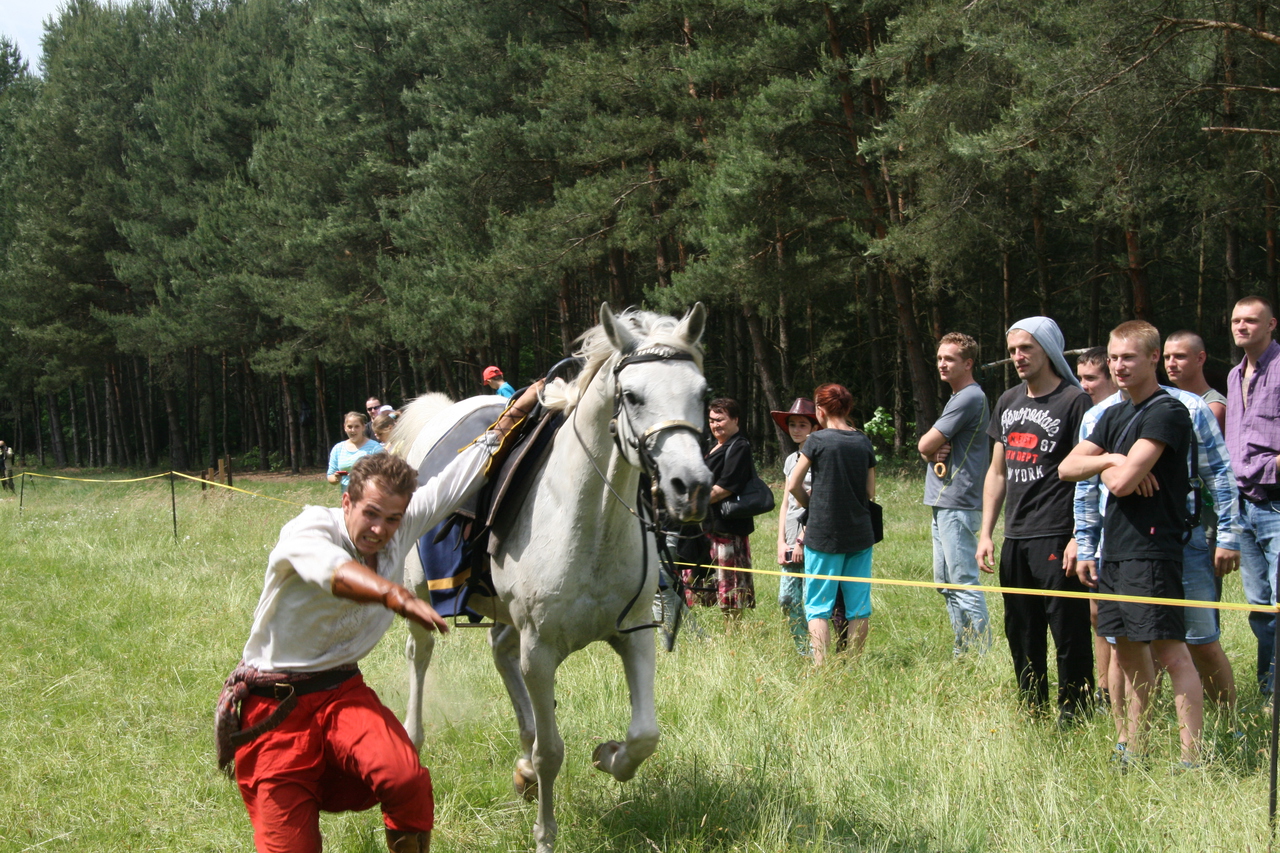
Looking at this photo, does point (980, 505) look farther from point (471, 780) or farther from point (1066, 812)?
point (471, 780)

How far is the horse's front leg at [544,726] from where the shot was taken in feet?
12.7

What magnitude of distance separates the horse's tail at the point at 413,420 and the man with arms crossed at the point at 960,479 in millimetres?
3129

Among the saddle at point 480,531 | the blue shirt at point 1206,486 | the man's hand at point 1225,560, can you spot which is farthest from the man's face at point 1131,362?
the saddle at point 480,531

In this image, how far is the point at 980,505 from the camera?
6035 millimetres

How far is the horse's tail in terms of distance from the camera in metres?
6.32

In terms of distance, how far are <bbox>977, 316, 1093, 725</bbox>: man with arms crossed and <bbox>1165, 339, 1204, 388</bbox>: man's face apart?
17.6 inches

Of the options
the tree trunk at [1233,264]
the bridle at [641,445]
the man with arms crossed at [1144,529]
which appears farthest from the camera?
the tree trunk at [1233,264]

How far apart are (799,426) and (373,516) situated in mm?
4414

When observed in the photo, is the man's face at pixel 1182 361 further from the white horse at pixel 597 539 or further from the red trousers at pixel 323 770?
the red trousers at pixel 323 770

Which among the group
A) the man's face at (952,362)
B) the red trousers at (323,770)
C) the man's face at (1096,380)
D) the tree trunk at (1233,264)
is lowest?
the red trousers at (323,770)

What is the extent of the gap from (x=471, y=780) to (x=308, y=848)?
69.7 inches

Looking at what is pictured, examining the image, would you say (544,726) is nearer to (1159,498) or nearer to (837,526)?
(1159,498)

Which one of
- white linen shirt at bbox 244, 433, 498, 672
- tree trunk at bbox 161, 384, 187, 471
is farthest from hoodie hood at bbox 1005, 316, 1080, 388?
tree trunk at bbox 161, 384, 187, 471

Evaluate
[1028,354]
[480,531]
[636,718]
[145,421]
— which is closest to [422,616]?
[636,718]
